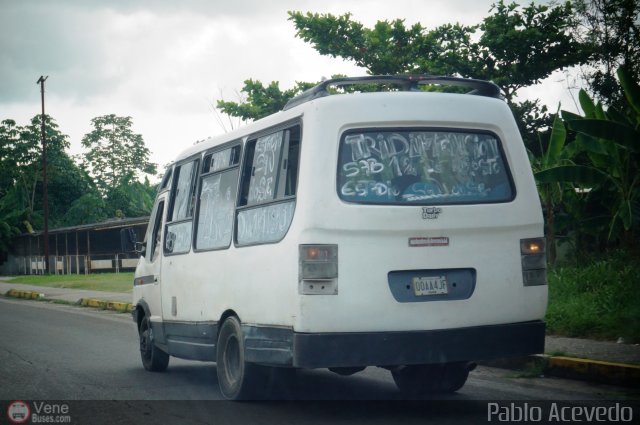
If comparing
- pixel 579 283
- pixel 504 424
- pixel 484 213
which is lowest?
pixel 504 424

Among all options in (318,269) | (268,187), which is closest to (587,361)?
(318,269)

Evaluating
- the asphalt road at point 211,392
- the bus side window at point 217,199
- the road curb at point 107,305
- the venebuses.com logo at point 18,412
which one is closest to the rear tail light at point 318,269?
the asphalt road at point 211,392

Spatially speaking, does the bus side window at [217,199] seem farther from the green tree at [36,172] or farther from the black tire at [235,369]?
the green tree at [36,172]

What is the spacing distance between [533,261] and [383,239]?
1.30 m

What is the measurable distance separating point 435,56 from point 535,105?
3.15 metres

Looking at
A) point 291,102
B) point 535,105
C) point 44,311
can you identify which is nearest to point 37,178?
point 44,311

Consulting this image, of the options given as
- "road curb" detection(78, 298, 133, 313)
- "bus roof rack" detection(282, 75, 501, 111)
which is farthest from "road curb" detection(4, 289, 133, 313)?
"bus roof rack" detection(282, 75, 501, 111)

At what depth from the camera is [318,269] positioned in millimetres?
5816

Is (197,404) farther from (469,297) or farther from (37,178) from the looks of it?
(37,178)

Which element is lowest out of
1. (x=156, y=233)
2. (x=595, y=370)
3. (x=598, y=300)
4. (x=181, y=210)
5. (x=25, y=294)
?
(x=595, y=370)

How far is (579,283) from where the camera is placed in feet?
40.6

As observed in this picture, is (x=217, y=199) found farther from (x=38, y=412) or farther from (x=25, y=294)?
(x=25, y=294)

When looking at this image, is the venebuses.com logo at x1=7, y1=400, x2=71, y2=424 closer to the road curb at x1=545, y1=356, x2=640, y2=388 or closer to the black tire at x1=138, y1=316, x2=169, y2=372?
the black tire at x1=138, y1=316, x2=169, y2=372

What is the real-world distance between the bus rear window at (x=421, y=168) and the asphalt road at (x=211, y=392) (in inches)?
66.5
